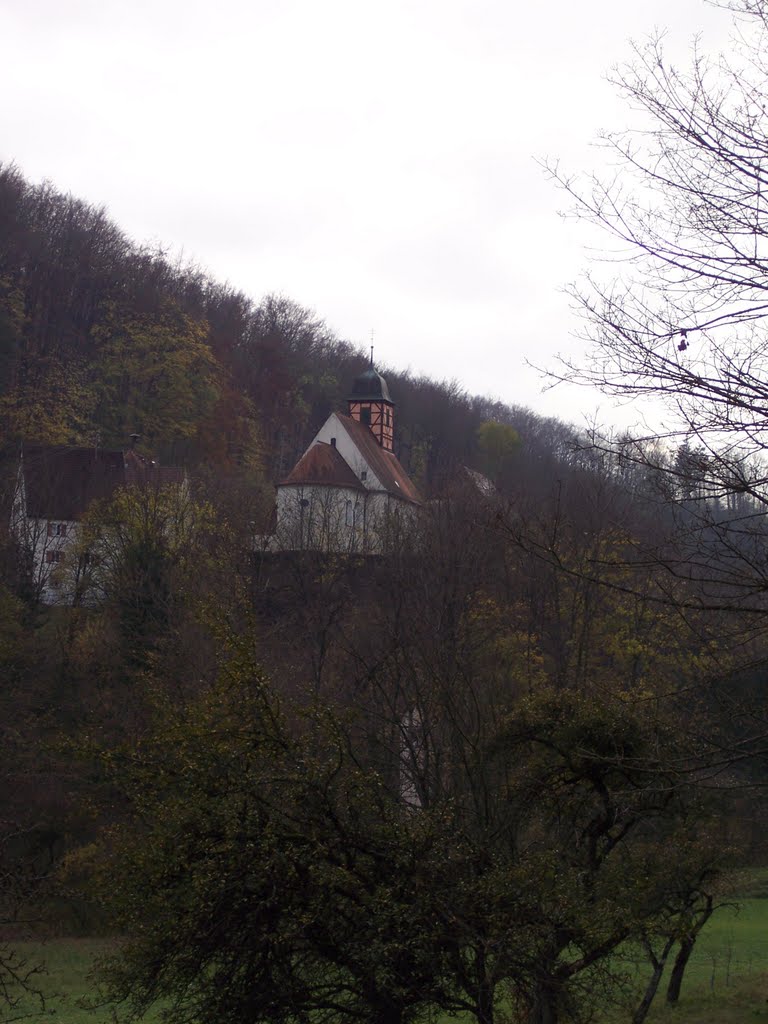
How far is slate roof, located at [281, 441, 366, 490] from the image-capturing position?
5925 cm

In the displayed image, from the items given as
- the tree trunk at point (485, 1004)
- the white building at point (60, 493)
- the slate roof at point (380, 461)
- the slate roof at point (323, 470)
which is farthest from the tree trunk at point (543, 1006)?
the slate roof at point (380, 461)

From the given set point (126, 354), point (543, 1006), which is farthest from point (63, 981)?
point (126, 354)

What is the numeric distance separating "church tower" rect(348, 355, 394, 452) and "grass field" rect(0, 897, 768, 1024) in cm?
4500

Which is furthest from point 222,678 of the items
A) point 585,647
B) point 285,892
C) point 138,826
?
point 585,647

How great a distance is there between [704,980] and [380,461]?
158ft

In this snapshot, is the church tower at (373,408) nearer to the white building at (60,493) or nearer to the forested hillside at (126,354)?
the forested hillside at (126,354)

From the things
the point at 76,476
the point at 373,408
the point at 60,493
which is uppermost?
the point at 373,408

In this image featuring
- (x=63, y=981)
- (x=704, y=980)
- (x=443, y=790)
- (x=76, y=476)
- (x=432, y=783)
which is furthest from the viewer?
(x=76, y=476)

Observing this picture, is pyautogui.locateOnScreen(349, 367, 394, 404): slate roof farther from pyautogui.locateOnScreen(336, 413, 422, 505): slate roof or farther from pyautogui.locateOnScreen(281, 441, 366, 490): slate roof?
pyautogui.locateOnScreen(281, 441, 366, 490): slate roof

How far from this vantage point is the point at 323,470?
197 feet

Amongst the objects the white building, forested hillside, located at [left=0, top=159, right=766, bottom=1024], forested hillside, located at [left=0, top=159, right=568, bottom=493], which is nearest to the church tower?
forested hillside, located at [left=0, top=159, right=568, bottom=493]

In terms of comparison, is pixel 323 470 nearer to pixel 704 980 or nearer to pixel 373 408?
pixel 373 408

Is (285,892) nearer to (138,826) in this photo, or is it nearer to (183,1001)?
(183,1001)

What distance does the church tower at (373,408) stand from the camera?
228 feet
